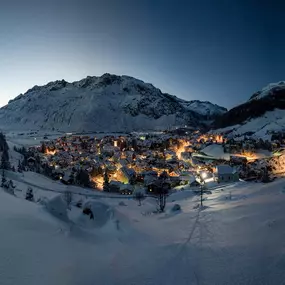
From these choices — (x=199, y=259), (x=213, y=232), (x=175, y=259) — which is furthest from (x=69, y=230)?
(x=213, y=232)

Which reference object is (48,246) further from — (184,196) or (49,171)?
(49,171)

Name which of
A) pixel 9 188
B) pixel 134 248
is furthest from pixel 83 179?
pixel 134 248

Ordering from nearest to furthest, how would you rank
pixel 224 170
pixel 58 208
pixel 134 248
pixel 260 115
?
pixel 134 248
pixel 58 208
pixel 224 170
pixel 260 115

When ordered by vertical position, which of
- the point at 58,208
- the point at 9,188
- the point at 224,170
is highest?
the point at 58,208

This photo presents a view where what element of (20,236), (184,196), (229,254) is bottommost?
(184,196)

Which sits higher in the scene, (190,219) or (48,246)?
(48,246)

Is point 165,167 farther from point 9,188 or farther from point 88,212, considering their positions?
point 88,212
